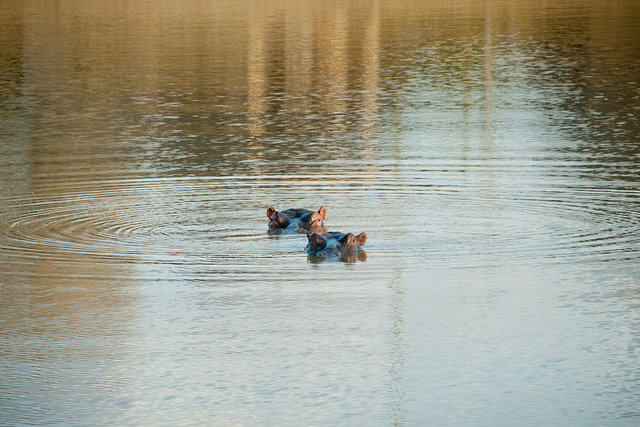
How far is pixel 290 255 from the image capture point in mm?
11922

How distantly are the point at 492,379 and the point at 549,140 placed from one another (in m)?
12.0

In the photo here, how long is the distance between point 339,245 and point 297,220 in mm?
1262

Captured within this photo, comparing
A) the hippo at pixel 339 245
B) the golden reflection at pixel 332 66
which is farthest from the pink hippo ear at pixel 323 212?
the golden reflection at pixel 332 66

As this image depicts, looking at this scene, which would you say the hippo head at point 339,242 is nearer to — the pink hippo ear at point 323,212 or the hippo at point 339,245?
the hippo at point 339,245

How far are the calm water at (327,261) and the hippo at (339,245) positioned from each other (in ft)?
0.76

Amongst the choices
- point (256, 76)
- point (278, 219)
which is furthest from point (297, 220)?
point (256, 76)

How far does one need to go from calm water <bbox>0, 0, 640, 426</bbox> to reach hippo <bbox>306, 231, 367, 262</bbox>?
23 centimetres

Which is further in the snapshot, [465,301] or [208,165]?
[208,165]

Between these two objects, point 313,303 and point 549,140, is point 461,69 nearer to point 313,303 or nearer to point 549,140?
point 549,140

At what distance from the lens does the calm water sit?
305 inches

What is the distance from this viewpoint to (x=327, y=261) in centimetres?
1163

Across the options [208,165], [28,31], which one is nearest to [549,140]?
[208,165]

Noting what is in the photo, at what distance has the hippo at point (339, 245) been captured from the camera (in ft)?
38.1

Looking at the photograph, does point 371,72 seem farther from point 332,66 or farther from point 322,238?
point 322,238
